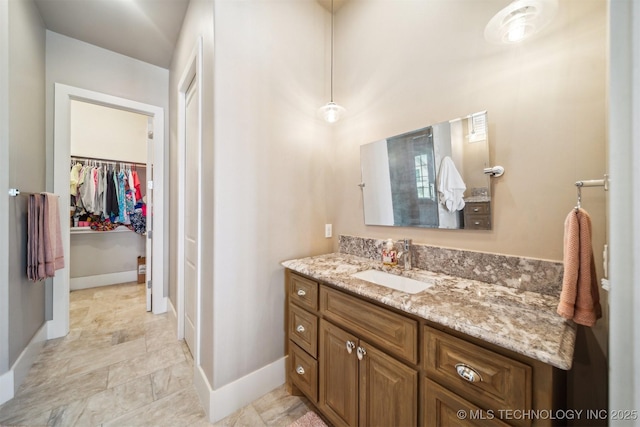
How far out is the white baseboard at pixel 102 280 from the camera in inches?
142

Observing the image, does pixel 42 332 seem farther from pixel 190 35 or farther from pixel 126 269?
pixel 190 35

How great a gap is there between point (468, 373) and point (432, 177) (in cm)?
102

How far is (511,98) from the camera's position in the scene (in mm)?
1149

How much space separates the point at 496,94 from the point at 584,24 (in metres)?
0.34

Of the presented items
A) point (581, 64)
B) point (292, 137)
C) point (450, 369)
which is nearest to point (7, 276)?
point (292, 137)

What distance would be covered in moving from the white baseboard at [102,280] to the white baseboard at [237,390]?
3271mm

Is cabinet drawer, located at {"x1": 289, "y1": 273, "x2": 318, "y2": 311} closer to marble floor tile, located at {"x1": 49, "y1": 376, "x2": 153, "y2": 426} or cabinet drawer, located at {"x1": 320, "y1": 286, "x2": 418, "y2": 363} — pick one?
cabinet drawer, located at {"x1": 320, "y1": 286, "x2": 418, "y2": 363}

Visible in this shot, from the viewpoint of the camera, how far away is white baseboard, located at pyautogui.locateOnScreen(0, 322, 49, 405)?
1534mm

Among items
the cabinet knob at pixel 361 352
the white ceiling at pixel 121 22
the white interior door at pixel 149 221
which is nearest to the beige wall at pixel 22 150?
the white ceiling at pixel 121 22

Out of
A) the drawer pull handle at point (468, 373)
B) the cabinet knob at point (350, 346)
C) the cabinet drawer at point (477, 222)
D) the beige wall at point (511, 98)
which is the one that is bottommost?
the cabinet knob at point (350, 346)

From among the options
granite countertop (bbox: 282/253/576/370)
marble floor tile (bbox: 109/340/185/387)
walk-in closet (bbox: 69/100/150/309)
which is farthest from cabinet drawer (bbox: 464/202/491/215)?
walk-in closet (bbox: 69/100/150/309)

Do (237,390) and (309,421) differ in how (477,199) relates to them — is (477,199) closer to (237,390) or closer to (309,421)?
(309,421)

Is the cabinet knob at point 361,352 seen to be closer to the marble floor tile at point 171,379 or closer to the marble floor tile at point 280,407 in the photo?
the marble floor tile at point 280,407

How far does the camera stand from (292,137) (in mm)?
1800
